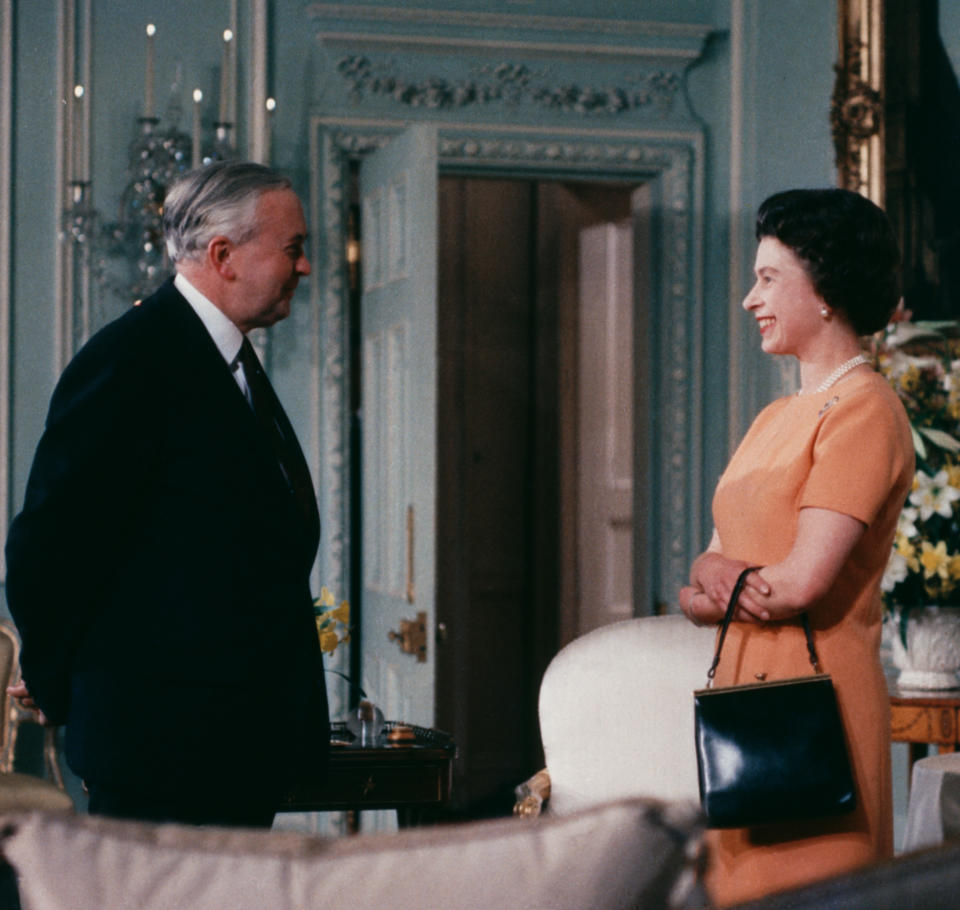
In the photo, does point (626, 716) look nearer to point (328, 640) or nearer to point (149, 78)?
point (328, 640)

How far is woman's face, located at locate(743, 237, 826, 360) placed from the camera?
1.93 metres

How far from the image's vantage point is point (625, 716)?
87.9 inches

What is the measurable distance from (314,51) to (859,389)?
10.8 feet

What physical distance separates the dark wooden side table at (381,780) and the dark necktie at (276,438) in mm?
1077

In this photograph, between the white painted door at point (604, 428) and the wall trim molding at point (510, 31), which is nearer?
the wall trim molding at point (510, 31)

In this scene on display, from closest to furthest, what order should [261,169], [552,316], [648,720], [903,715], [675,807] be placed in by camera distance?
[675,807]
[261,169]
[648,720]
[903,715]
[552,316]

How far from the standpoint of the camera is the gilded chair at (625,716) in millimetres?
2229

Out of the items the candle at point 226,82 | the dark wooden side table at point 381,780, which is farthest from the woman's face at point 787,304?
the candle at point 226,82

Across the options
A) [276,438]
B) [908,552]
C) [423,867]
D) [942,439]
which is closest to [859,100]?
[942,439]

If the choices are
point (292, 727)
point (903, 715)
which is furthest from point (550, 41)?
point (292, 727)

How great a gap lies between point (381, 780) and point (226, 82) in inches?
101

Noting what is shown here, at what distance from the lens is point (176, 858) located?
891 mm

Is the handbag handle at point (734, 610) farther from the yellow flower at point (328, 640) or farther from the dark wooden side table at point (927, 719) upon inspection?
the dark wooden side table at point (927, 719)

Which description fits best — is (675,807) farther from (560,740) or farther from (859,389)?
(560,740)
